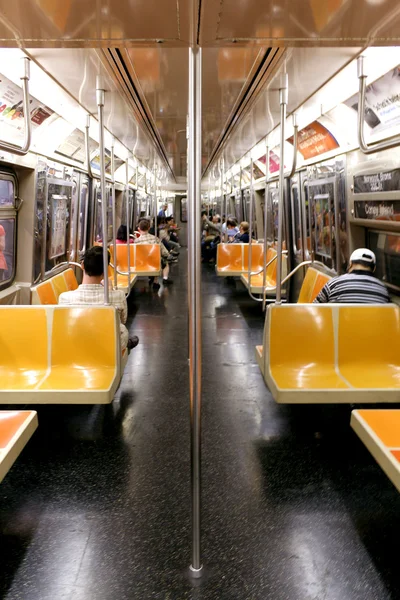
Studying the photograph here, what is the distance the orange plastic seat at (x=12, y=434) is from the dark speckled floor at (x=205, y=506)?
0.49m

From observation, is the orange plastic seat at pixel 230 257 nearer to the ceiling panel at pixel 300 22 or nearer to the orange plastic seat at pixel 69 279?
the orange plastic seat at pixel 69 279

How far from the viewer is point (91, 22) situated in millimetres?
1839

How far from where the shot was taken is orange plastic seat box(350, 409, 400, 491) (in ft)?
6.90

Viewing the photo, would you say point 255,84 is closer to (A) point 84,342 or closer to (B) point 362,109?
(B) point 362,109

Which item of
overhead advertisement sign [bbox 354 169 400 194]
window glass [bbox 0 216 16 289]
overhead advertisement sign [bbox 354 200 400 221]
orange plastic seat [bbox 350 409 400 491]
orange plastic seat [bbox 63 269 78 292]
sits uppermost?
overhead advertisement sign [bbox 354 169 400 194]

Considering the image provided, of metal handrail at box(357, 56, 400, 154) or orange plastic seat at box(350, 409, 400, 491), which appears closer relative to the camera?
orange plastic seat at box(350, 409, 400, 491)

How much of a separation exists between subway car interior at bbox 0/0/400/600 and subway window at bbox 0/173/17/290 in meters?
0.04

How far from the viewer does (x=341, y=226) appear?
192 inches

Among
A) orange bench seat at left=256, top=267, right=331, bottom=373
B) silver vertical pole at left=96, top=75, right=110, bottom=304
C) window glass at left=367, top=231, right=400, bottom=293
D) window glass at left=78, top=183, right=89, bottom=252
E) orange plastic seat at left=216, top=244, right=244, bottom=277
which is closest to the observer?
silver vertical pole at left=96, top=75, right=110, bottom=304

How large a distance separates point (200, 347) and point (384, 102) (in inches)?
105

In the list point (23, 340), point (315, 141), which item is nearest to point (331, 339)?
point (23, 340)

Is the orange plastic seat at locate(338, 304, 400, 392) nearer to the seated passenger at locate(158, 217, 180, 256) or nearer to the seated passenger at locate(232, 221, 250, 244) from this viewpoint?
the seated passenger at locate(232, 221, 250, 244)

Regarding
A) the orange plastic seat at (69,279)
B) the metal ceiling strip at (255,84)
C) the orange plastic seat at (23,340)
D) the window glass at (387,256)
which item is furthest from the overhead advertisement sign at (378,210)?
the orange plastic seat at (69,279)

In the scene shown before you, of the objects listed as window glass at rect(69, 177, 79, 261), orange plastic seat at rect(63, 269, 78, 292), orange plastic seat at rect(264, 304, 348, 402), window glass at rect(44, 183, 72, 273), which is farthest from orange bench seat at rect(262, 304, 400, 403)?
window glass at rect(69, 177, 79, 261)
